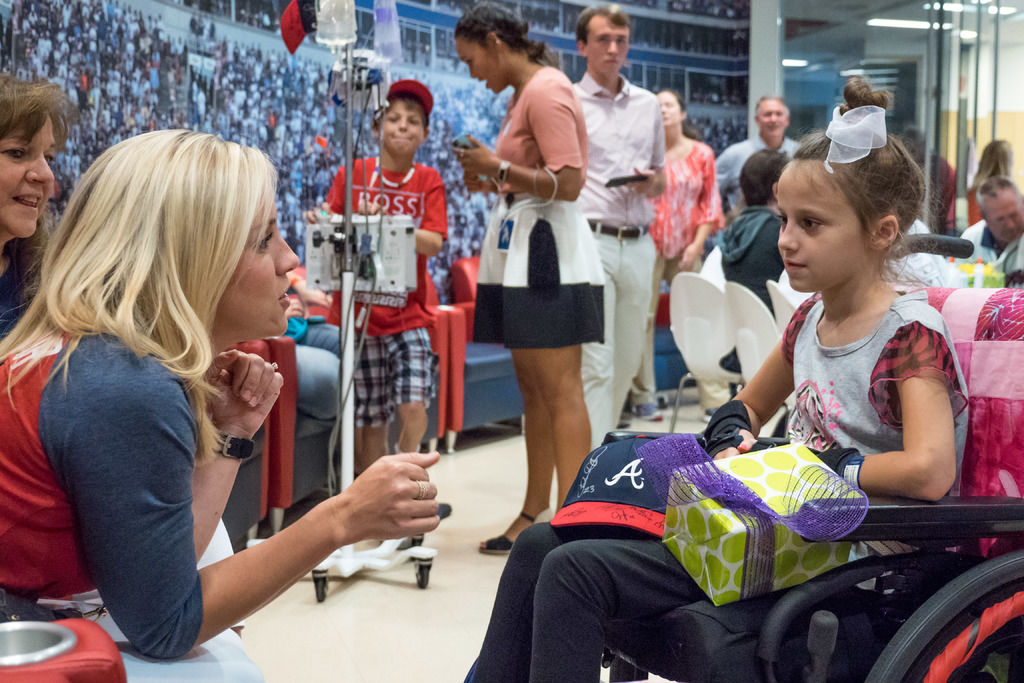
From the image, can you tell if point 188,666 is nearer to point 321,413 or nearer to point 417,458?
point 417,458

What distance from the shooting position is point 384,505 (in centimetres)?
125

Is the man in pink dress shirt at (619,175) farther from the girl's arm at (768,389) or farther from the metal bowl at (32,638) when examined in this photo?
the metal bowl at (32,638)

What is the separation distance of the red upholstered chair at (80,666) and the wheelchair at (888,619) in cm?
79

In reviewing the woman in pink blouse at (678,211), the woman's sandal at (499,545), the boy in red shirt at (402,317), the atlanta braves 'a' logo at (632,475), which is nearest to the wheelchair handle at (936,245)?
the atlanta braves 'a' logo at (632,475)

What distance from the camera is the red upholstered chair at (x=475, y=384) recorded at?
4895mm

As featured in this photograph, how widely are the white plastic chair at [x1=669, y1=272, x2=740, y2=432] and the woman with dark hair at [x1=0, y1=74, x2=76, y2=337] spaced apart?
9.56 feet

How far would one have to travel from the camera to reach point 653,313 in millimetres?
6336

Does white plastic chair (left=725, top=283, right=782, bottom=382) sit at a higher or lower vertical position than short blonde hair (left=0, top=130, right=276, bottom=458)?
lower

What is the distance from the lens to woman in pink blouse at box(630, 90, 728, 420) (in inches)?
239

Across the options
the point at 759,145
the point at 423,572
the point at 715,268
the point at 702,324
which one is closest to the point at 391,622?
the point at 423,572

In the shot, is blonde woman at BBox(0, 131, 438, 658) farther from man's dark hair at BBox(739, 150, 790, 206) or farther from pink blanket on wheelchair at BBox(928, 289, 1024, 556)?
man's dark hair at BBox(739, 150, 790, 206)

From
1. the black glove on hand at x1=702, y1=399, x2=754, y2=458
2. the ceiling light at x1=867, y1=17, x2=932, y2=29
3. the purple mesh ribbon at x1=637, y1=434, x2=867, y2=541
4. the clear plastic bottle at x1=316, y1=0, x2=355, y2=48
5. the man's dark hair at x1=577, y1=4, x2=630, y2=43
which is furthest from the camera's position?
the ceiling light at x1=867, y1=17, x2=932, y2=29

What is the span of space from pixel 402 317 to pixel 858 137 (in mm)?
2239

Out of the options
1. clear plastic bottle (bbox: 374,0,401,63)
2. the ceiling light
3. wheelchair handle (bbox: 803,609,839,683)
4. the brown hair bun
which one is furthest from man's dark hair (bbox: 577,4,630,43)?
the ceiling light
